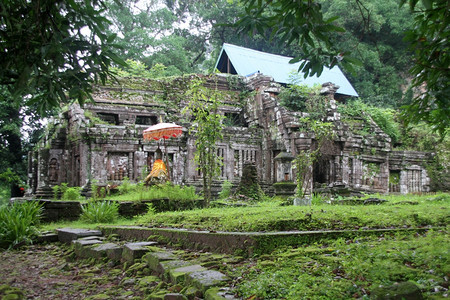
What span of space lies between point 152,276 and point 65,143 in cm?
1343

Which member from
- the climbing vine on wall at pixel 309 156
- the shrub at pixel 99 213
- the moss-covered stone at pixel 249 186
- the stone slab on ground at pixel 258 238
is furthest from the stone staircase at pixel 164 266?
the climbing vine on wall at pixel 309 156

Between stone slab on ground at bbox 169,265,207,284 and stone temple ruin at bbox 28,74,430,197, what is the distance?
10316mm

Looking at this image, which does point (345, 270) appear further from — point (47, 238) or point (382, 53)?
point (382, 53)


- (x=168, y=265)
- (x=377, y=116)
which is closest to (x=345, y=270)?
(x=168, y=265)

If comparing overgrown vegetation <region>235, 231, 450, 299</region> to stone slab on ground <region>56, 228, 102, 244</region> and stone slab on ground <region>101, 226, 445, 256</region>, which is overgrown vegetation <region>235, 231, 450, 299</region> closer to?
stone slab on ground <region>101, 226, 445, 256</region>

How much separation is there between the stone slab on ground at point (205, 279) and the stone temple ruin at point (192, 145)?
10581mm

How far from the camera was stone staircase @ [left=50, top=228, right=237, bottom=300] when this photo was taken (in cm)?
327

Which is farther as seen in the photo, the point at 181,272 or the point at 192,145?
the point at 192,145

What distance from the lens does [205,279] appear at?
341 cm

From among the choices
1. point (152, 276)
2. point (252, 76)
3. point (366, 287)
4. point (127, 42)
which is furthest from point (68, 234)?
point (127, 42)

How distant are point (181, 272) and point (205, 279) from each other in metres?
0.44

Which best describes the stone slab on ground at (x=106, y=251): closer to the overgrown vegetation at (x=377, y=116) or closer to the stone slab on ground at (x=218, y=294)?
the stone slab on ground at (x=218, y=294)

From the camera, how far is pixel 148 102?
1736 cm

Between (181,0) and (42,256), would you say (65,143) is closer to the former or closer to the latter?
(42,256)
